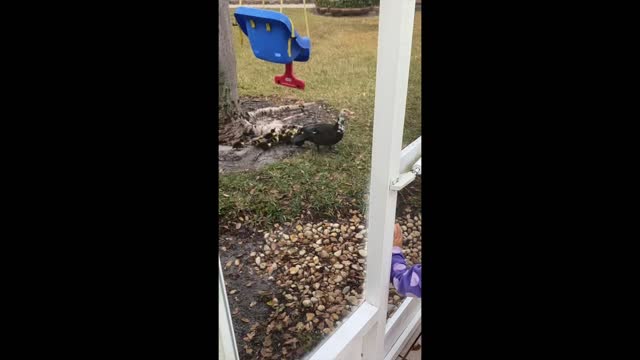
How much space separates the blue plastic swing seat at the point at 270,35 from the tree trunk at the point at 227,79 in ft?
0.12

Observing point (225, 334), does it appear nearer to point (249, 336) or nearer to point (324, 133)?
point (249, 336)

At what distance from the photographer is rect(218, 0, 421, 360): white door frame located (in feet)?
4.24

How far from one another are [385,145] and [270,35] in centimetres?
61

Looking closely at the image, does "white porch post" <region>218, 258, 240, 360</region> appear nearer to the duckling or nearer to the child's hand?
the duckling

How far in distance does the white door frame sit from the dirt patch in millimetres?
181

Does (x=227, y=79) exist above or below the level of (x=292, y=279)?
above

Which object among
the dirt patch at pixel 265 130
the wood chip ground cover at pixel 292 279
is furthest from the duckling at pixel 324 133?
the wood chip ground cover at pixel 292 279

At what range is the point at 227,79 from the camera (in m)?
1.04

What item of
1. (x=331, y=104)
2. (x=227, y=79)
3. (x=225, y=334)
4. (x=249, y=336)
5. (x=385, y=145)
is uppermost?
(x=227, y=79)

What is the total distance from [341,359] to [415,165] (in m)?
0.73

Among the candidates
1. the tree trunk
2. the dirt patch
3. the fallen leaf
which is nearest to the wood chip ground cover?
the fallen leaf

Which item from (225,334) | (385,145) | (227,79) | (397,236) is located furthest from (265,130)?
(397,236)
